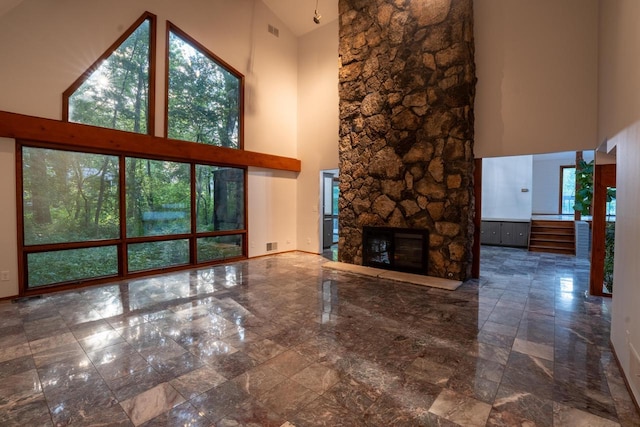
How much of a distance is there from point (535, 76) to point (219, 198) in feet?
20.0

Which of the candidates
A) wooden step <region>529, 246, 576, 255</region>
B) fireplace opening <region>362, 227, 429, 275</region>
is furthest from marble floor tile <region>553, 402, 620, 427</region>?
wooden step <region>529, 246, 576, 255</region>

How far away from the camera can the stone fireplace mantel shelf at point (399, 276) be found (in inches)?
185

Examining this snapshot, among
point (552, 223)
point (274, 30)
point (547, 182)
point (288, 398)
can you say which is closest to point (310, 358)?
point (288, 398)

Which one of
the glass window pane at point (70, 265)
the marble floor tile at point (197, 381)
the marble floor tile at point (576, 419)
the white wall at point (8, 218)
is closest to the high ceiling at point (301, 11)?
the white wall at point (8, 218)

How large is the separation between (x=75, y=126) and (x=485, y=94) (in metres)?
6.56

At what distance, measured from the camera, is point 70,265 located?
4.58 meters

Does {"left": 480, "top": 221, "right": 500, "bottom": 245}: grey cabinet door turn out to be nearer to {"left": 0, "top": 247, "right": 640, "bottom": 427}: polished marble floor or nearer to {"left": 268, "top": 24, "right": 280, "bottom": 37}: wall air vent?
{"left": 0, "top": 247, "right": 640, "bottom": 427}: polished marble floor

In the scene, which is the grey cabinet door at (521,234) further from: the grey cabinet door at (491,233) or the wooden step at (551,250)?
the grey cabinet door at (491,233)

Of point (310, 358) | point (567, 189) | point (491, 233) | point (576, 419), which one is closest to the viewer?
point (576, 419)

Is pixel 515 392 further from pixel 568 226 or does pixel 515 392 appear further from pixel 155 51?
pixel 568 226

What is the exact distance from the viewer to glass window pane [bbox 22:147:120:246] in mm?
4215

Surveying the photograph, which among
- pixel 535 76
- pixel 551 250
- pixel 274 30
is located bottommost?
pixel 551 250

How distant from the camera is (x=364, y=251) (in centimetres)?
614

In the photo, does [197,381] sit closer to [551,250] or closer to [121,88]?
[121,88]
